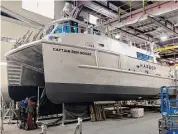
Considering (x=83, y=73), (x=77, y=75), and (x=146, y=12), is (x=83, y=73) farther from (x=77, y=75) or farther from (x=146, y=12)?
(x=146, y=12)

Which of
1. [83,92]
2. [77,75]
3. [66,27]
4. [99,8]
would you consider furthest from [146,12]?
[83,92]

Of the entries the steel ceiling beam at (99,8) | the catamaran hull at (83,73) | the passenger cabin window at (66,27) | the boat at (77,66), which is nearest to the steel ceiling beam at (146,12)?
the steel ceiling beam at (99,8)

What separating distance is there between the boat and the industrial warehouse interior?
25mm

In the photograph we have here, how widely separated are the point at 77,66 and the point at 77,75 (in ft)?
0.81

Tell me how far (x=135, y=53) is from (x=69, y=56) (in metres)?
3.09

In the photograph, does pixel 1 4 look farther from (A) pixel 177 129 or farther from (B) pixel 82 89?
(A) pixel 177 129

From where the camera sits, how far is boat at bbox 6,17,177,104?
4.89 meters

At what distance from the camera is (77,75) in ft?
16.9

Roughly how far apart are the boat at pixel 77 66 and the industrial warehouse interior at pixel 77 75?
3 centimetres

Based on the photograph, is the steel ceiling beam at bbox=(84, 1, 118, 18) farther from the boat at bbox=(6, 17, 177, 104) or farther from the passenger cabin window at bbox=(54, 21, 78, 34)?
the passenger cabin window at bbox=(54, 21, 78, 34)

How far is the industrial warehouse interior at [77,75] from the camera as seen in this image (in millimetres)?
4777

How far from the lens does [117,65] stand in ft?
20.1

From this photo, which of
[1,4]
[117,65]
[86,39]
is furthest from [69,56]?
[1,4]

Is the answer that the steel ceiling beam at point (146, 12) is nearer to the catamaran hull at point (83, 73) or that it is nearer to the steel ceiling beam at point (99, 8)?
the steel ceiling beam at point (99, 8)
